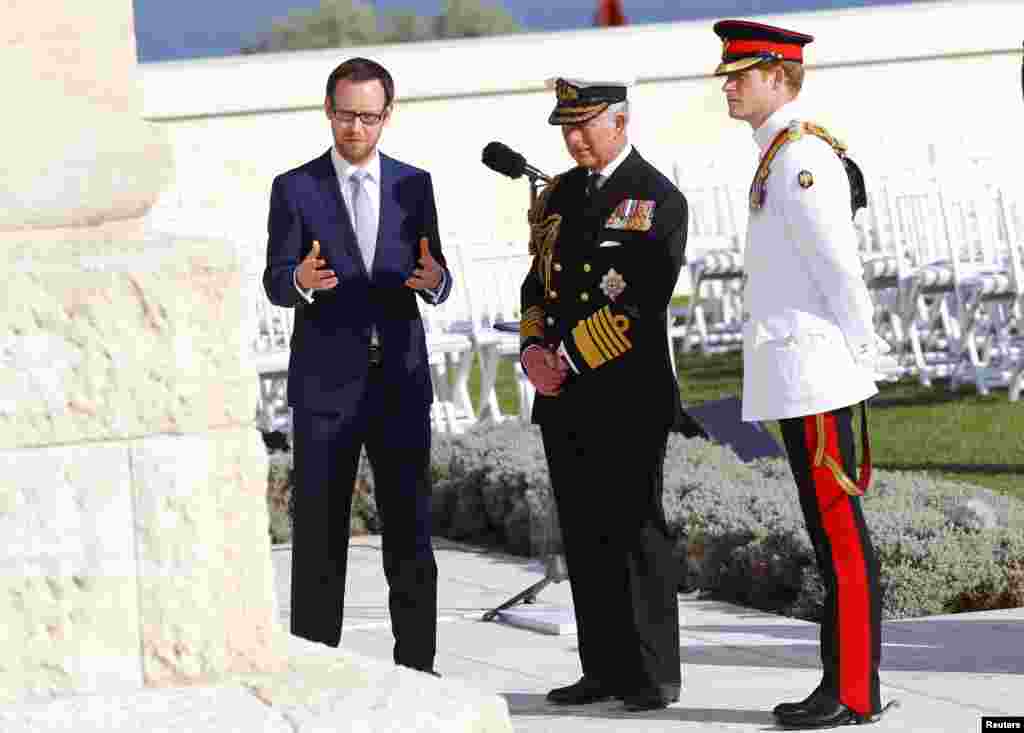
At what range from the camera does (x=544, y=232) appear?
6.71m

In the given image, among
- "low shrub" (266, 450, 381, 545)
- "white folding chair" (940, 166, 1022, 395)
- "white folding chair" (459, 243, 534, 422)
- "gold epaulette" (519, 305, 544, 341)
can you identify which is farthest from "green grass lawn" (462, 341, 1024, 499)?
"gold epaulette" (519, 305, 544, 341)

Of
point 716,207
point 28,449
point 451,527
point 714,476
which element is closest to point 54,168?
point 28,449

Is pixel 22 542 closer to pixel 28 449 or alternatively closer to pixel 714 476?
pixel 28 449

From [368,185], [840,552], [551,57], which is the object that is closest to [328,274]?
[368,185]

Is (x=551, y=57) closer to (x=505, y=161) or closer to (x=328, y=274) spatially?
(x=505, y=161)

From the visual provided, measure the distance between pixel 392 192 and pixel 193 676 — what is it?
100 inches

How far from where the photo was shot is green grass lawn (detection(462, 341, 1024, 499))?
39.4ft

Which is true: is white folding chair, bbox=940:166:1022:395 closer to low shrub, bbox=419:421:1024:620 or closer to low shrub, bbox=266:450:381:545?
low shrub, bbox=266:450:381:545

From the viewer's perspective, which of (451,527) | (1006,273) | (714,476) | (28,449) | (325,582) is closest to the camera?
(28,449)

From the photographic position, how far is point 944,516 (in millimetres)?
8375

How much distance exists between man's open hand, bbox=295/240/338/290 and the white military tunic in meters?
1.09

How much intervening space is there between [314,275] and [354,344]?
0.22 metres

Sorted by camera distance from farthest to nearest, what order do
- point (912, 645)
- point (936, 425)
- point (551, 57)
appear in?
point (551, 57) → point (936, 425) → point (912, 645)

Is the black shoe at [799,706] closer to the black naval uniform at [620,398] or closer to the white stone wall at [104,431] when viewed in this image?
the black naval uniform at [620,398]
